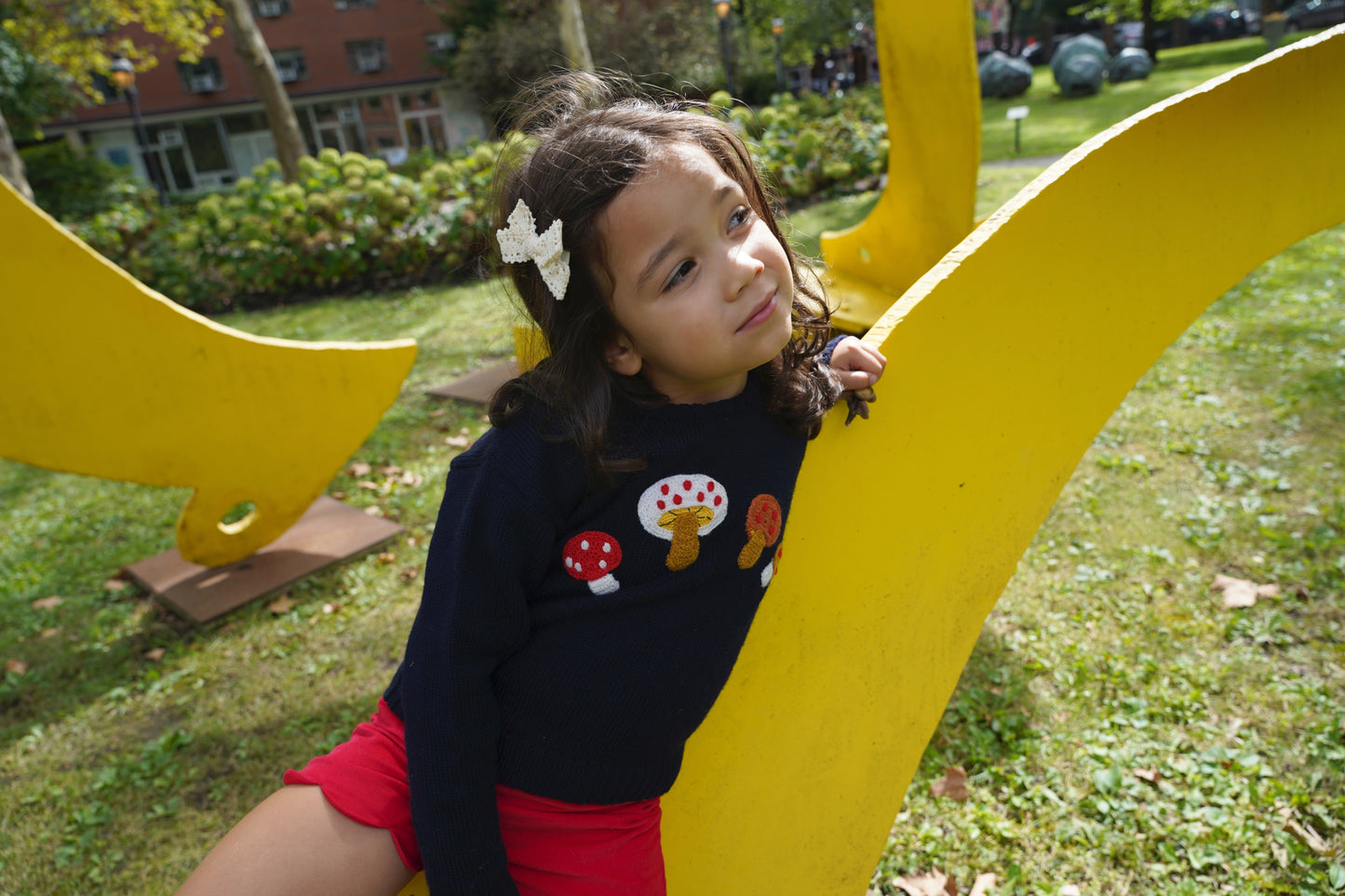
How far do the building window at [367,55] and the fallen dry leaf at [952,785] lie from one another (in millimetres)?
38149

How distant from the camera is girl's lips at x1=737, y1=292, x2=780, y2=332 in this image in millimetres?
1261

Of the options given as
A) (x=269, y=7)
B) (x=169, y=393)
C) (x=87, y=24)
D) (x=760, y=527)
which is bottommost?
(x=169, y=393)

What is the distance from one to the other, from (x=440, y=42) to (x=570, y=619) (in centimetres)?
3811

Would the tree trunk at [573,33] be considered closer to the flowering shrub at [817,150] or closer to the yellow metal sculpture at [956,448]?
the flowering shrub at [817,150]

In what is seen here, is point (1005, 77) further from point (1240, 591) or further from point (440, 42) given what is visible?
point (440, 42)

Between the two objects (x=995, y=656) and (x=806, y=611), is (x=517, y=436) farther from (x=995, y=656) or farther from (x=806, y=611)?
(x=995, y=656)

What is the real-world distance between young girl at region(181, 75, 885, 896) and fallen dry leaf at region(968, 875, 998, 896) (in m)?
0.99

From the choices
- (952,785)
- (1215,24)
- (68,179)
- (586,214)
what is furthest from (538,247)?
(1215,24)

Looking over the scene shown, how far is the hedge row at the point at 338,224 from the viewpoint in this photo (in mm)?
9031

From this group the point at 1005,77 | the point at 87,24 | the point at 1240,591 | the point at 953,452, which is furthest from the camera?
the point at 1005,77

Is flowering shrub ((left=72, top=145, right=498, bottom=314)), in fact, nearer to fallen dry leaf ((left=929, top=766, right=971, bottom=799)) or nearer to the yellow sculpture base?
the yellow sculpture base

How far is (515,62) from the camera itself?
26.1m

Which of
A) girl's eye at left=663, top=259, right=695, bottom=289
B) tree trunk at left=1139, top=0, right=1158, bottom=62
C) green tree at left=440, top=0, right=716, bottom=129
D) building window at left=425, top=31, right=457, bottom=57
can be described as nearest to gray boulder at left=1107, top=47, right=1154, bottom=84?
tree trunk at left=1139, top=0, right=1158, bottom=62

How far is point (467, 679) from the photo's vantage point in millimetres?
1247
